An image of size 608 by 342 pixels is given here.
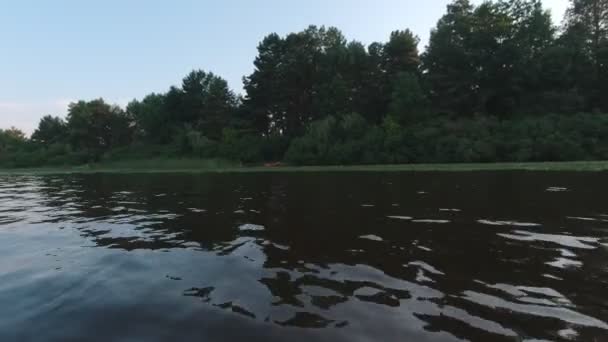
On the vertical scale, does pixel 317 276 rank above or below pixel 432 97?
below

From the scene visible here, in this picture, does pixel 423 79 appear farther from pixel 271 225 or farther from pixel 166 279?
pixel 166 279

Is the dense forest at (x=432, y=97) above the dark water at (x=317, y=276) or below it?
above

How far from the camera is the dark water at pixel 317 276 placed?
9.59 ft

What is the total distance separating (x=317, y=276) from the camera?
13.8ft

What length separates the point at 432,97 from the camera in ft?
132

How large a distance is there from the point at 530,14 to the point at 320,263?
4808 centimetres

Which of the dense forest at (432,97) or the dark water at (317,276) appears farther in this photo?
the dense forest at (432,97)

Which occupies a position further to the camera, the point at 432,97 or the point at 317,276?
the point at 432,97

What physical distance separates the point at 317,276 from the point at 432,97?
40769 millimetres

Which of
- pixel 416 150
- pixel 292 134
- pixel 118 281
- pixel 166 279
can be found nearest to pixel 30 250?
pixel 118 281

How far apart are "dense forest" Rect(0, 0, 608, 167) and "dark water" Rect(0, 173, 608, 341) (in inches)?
975

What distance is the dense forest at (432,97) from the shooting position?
30125 mm

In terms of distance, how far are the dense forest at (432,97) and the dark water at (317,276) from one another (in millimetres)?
24766

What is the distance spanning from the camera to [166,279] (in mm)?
4312
